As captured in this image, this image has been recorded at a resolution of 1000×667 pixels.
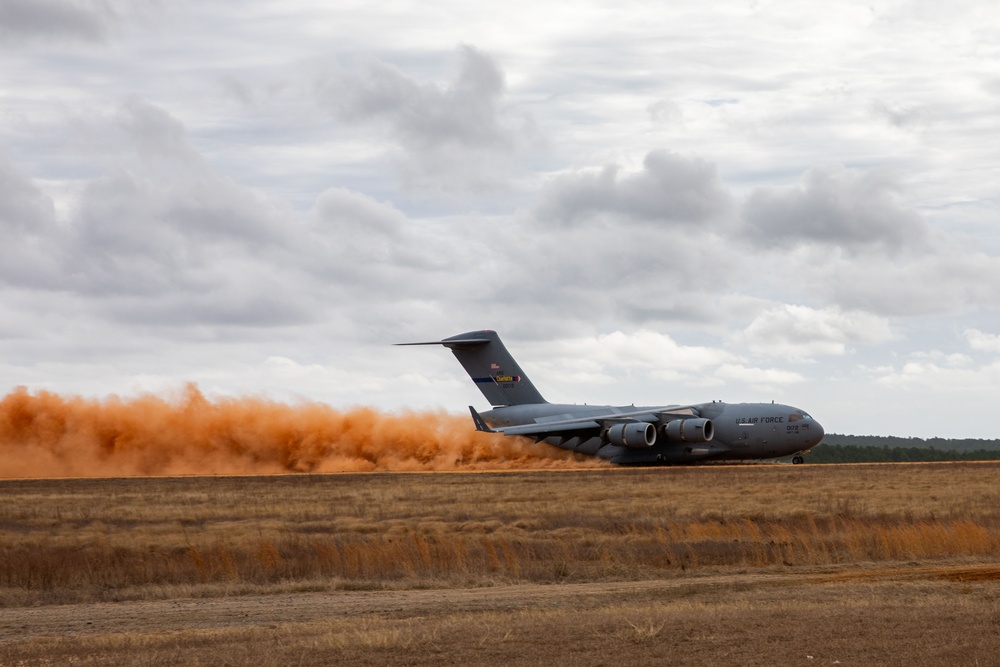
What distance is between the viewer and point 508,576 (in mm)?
22422

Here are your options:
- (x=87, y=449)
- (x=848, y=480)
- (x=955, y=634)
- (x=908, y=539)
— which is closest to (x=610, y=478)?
(x=848, y=480)

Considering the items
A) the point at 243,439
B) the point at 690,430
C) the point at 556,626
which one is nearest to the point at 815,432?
the point at 690,430

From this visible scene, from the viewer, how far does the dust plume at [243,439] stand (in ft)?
216

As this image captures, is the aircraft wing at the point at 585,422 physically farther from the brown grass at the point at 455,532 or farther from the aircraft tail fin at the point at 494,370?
the brown grass at the point at 455,532

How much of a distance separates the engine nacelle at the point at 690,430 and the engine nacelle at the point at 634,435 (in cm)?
90

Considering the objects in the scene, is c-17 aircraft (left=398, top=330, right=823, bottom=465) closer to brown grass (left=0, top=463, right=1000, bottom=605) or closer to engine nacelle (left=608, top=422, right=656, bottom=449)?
engine nacelle (left=608, top=422, right=656, bottom=449)

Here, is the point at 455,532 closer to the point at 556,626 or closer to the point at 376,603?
the point at 376,603

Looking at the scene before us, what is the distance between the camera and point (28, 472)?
62.8m

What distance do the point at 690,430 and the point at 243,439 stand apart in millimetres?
25333

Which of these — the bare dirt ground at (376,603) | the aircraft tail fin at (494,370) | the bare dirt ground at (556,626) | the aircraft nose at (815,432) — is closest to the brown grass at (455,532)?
the bare dirt ground at (376,603)

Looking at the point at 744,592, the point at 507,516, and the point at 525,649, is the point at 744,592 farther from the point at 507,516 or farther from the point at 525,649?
the point at 507,516

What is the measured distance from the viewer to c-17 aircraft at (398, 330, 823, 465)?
59688mm

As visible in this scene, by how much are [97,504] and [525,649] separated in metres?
29.0

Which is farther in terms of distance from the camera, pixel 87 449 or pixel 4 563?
pixel 87 449
